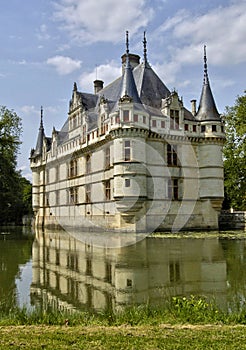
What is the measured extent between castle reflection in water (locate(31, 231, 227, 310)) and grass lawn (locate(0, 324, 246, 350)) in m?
1.83

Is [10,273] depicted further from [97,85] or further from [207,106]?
[97,85]

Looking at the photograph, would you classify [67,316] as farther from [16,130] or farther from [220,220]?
[16,130]

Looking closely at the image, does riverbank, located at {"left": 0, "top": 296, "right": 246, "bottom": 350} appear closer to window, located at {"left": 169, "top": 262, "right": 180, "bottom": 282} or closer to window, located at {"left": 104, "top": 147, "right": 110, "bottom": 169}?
window, located at {"left": 169, "top": 262, "right": 180, "bottom": 282}

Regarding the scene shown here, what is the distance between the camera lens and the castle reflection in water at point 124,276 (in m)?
7.52

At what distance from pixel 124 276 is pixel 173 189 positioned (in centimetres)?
1664

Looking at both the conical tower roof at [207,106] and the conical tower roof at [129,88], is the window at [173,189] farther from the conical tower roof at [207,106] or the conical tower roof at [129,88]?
the conical tower roof at [129,88]

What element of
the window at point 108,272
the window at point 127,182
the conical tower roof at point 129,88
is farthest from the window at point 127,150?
the window at point 108,272

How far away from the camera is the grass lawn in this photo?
13.9ft

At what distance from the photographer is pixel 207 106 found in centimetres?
2767

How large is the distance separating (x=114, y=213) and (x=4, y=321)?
19.8 m

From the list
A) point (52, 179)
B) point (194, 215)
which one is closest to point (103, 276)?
point (194, 215)

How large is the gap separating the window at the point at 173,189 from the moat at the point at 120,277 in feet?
34.1

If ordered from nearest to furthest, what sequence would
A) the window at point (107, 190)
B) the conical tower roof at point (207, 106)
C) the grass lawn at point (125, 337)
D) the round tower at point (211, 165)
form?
the grass lawn at point (125, 337), the window at point (107, 190), the round tower at point (211, 165), the conical tower roof at point (207, 106)

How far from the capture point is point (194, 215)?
2655cm
